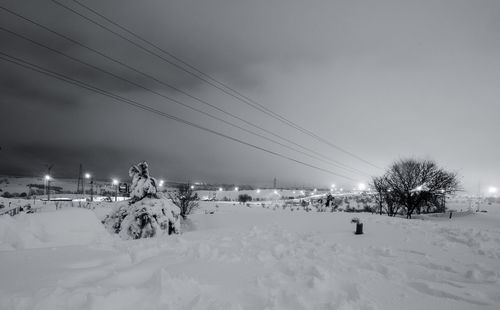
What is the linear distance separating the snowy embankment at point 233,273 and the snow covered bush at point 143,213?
540cm

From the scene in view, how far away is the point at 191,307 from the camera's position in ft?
9.19

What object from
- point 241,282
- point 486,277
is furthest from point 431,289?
point 241,282

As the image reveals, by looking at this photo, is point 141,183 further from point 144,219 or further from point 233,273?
point 233,273

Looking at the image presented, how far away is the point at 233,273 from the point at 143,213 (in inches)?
381

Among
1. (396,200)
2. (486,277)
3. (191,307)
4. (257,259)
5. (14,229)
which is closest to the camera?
(191,307)

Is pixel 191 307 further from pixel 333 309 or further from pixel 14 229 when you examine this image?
pixel 14 229

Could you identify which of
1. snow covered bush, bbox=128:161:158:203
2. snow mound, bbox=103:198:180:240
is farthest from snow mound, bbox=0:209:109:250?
snow covered bush, bbox=128:161:158:203

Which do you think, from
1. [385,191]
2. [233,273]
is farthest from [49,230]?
[385,191]

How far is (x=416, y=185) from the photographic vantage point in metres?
22.7

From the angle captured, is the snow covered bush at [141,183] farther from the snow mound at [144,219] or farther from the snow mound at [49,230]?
the snow mound at [49,230]

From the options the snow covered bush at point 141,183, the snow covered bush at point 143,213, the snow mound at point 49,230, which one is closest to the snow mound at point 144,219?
the snow covered bush at point 143,213

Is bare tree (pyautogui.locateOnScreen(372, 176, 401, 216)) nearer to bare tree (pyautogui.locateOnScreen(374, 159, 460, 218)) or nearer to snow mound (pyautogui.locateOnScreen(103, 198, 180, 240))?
bare tree (pyautogui.locateOnScreen(374, 159, 460, 218))

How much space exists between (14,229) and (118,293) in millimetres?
4923

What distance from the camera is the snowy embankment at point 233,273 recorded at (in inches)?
116
